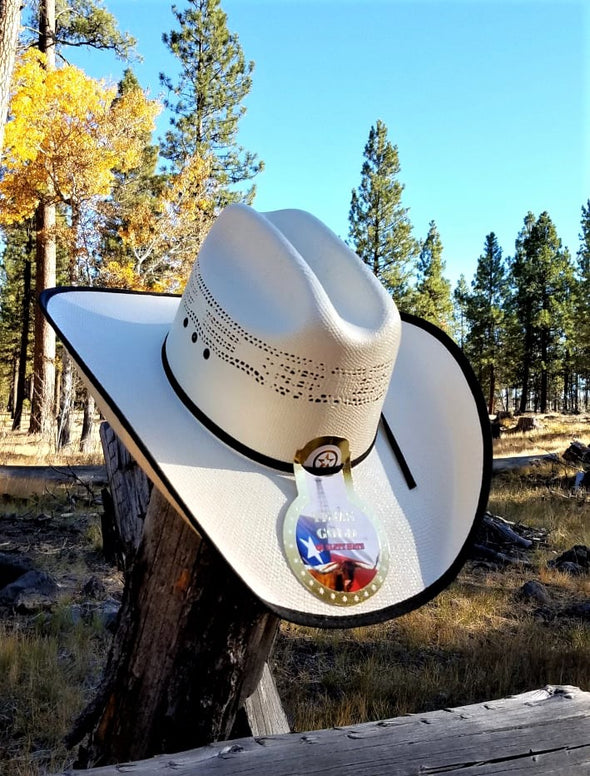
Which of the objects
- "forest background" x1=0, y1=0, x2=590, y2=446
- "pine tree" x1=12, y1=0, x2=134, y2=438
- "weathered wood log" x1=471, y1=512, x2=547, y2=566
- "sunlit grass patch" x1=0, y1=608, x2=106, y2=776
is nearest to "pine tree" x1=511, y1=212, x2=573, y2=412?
"forest background" x1=0, y1=0, x2=590, y2=446

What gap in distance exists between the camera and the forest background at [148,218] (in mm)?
12891

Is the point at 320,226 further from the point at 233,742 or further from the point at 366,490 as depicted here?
the point at 233,742

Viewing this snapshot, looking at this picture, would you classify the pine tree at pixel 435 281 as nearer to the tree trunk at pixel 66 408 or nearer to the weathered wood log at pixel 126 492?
the tree trunk at pixel 66 408

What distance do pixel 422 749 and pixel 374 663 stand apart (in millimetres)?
2472

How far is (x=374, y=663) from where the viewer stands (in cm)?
376

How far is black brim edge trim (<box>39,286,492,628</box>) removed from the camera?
114 cm

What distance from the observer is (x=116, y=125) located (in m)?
13.1

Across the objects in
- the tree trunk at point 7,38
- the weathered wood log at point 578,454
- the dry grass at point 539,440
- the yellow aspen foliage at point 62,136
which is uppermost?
the yellow aspen foliage at point 62,136

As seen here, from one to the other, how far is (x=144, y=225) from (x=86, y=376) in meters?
15.2

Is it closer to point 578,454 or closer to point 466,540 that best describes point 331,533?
point 466,540

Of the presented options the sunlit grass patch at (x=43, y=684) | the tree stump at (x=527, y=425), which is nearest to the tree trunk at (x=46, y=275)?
the sunlit grass patch at (x=43, y=684)

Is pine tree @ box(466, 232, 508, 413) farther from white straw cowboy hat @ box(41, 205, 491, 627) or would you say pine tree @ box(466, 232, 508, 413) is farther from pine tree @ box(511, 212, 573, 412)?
white straw cowboy hat @ box(41, 205, 491, 627)

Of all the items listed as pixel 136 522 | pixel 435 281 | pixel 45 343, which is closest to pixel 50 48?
pixel 45 343

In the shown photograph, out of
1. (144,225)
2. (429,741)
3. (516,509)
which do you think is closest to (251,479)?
(429,741)
